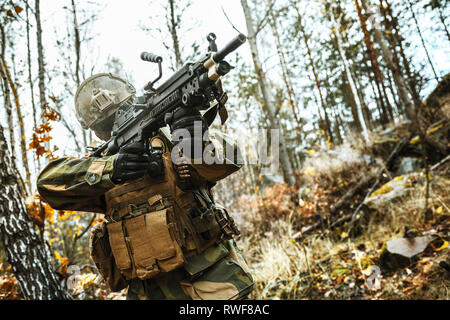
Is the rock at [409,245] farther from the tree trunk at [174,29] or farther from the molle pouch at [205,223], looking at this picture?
the tree trunk at [174,29]

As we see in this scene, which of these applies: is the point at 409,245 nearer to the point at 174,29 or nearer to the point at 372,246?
the point at 372,246

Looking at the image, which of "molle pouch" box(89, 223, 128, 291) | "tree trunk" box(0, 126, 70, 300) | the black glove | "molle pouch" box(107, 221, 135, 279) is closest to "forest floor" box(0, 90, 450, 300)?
"tree trunk" box(0, 126, 70, 300)

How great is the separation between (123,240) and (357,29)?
692 inches

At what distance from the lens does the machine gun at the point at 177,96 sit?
162 cm

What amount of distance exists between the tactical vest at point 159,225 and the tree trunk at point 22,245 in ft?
4.41

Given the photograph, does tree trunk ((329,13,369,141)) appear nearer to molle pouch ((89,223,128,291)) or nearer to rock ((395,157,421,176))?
rock ((395,157,421,176))

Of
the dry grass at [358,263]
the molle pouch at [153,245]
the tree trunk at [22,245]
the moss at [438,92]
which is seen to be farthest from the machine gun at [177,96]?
the moss at [438,92]

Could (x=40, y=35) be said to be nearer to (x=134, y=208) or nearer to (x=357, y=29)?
(x=134, y=208)

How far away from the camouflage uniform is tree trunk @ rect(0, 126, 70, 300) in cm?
119

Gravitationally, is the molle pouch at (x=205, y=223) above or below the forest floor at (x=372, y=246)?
above

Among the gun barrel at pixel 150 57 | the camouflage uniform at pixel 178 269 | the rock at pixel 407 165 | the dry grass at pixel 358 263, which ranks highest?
the gun barrel at pixel 150 57
